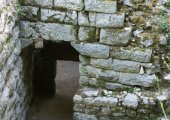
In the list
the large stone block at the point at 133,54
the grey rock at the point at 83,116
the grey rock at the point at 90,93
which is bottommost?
the grey rock at the point at 83,116

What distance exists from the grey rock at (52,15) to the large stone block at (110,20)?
560 mm

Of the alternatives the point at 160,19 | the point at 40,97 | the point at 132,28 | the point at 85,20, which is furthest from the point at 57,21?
the point at 40,97

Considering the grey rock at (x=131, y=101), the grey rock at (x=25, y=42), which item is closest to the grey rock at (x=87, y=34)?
the grey rock at (x=25, y=42)

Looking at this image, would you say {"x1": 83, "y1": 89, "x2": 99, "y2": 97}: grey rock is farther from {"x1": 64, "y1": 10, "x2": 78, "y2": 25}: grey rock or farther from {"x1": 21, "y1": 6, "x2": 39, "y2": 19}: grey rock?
{"x1": 21, "y1": 6, "x2": 39, "y2": 19}: grey rock

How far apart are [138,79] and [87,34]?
1.06 metres

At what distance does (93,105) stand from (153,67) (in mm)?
1121

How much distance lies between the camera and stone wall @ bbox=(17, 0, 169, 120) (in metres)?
5.35

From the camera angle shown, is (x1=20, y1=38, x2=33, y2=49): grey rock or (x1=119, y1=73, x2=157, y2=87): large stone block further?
(x1=20, y1=38, x2=33, y2=49): grey rock

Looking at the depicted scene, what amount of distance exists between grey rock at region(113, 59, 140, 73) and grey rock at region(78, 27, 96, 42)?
0.51 m

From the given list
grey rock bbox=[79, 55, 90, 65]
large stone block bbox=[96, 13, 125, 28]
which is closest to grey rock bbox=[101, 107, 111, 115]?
grey rock bbox=[79, 55, 90, 65]

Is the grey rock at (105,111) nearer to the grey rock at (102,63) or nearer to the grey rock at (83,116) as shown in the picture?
the grey rock at (83,116)

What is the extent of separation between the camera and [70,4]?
5316mm

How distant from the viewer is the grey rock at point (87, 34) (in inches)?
Answer: 214

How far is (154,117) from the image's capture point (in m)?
5.61
